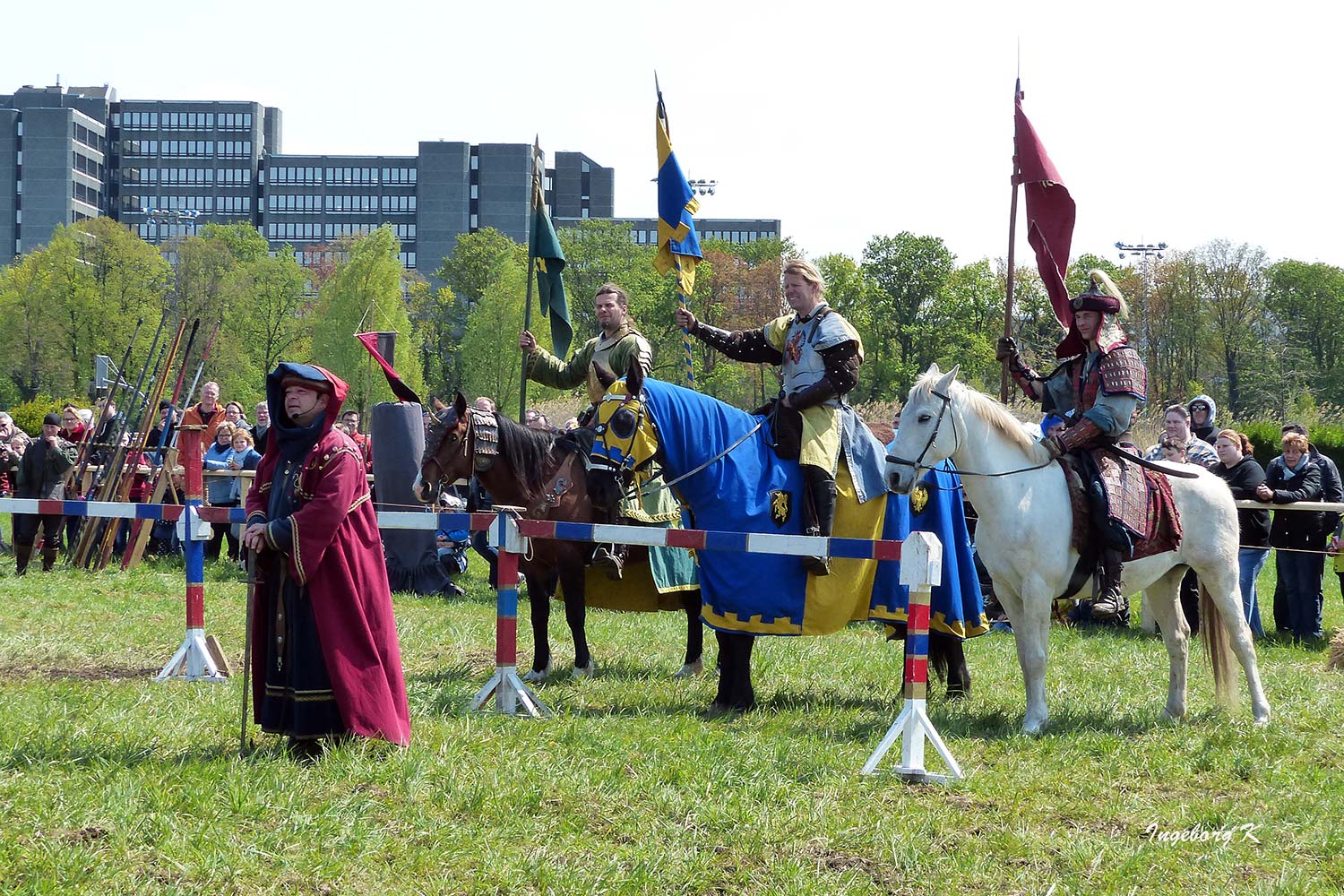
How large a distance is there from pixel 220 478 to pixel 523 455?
22.7 ft

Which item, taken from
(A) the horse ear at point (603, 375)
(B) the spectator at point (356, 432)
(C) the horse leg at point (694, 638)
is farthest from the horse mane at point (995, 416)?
(B) the spectator at point (356, 432)

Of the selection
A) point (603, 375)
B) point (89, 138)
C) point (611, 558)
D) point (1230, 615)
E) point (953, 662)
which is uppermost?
point (89, 138)

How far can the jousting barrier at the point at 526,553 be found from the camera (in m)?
6.15

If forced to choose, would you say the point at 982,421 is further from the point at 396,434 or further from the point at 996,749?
the point at 396,434

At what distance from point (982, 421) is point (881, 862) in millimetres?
3262

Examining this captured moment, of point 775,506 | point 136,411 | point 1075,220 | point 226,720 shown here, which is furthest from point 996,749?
point 136,411

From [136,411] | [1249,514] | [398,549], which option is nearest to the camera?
[1249,514]

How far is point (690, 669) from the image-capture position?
920 centimetres

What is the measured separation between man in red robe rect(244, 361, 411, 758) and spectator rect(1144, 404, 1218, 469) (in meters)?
7.44

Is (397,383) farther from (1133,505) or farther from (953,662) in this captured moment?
(1133,505)

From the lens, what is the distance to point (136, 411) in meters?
17.2

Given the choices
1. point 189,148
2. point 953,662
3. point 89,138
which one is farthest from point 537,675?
point 189,148

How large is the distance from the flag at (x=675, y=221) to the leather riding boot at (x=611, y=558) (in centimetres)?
194

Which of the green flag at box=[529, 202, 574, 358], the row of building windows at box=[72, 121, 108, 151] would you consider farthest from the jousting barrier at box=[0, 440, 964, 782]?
the row of building windows at box=[72, 121, 108, 151]
